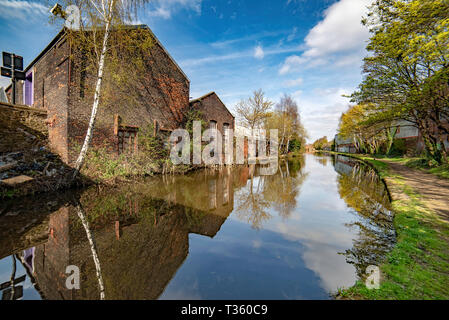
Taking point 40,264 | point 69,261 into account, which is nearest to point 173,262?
point 69,261

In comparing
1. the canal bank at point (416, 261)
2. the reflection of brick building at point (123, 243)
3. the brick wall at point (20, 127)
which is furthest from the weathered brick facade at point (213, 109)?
the canal bank at point (416, 261)

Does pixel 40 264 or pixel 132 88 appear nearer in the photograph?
pixel 40 264

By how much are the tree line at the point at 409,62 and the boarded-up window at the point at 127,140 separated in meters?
14.3

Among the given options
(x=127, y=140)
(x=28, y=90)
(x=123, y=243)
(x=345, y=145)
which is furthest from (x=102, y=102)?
(x=345, y=145)

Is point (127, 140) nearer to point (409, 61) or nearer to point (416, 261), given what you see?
point (416, 261)

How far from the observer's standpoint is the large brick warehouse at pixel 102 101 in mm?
8359

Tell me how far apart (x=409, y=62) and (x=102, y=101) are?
15284 millimetres

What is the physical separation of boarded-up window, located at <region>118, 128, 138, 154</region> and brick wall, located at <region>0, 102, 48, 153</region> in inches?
129

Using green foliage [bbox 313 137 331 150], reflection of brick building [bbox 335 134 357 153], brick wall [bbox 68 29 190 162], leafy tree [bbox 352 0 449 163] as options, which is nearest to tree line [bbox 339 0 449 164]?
leafy tree [bbox 352 0 449 163]

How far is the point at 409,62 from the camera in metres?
8.80
